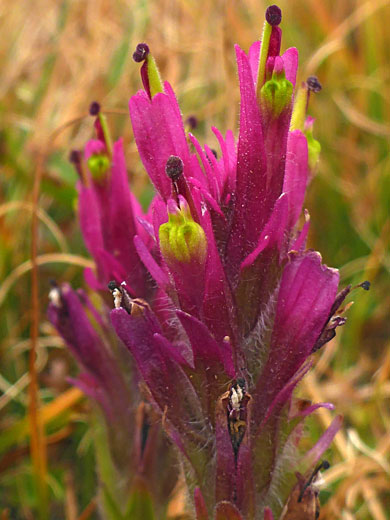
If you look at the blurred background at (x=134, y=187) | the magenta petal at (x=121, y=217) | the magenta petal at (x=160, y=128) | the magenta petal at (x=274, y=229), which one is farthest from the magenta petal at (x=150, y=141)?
the blurred background at (x=134, y=187)

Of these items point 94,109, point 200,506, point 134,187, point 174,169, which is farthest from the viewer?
point 134,187

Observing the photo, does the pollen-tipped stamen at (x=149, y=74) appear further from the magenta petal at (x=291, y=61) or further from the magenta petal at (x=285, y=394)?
the magenta petal at (x=285, y=394)

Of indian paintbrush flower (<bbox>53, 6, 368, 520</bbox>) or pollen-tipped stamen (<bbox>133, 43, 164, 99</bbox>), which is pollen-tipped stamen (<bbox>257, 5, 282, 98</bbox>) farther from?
pollen-tipped stamen (<bbox>133, 43, 164, 99</bbox>)

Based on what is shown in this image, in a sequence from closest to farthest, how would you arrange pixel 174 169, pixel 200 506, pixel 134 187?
pixel 174 169
pixel 200 506
pixel 134 187

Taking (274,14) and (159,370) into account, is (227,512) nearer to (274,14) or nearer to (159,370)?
(159,370)

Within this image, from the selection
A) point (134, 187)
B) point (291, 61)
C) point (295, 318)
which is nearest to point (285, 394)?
point (295, 318)

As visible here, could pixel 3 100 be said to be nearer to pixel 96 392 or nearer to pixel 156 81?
pixel 96 392

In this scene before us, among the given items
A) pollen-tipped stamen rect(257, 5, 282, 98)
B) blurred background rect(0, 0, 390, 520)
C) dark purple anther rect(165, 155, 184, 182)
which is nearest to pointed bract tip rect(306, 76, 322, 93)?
pollen-tipped stamen rect(257, 5, 282, 98)
